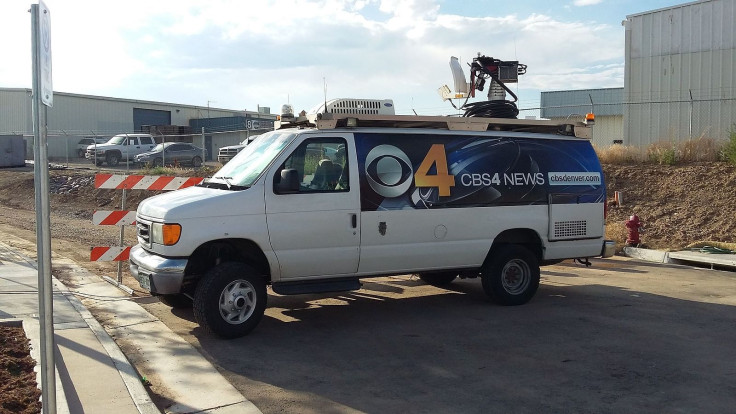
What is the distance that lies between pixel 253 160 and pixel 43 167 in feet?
14.1

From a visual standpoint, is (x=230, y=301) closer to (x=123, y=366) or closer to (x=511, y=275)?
(x=123, y=366)

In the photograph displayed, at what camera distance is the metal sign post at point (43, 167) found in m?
3.73

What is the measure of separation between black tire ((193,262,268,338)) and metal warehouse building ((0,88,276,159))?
35.3 meters

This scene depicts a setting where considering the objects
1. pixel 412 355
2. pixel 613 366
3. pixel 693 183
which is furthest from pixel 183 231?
pixel 693 183

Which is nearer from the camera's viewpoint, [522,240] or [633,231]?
[522,240]

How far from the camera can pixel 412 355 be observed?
698cm

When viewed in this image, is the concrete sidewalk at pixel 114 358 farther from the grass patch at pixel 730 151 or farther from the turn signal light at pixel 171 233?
the grass patch at pixel 730 151

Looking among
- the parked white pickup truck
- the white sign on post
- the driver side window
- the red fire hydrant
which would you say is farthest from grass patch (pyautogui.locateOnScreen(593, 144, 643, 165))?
the parked white pickup truck

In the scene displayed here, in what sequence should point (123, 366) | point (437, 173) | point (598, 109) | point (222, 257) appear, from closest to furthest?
point (123, 366)
point (222, 257)
point (437, 173)
point (598, 109)

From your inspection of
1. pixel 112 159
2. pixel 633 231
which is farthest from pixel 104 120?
pixel 633 231

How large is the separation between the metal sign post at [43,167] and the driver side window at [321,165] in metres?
3.92

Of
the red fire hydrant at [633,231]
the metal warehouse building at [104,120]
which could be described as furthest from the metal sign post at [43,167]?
the metal warehouse building at [104,120]

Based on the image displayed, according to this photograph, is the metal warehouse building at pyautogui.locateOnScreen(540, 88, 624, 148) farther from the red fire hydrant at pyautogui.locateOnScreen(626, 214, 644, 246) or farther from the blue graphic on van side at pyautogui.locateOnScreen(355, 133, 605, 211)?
the blue graphic on van side at pyautogui.locateOnScreen(355, 133, 605, 211)

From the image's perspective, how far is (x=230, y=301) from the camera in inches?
289
